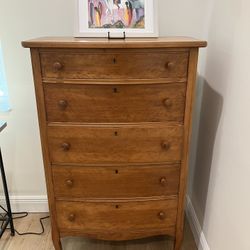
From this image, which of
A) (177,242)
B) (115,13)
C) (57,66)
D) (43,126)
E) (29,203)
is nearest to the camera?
(57,66)

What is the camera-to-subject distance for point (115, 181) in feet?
4.30

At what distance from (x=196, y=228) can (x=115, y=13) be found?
138cm

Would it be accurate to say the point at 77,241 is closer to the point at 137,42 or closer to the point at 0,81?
the point at 0,81

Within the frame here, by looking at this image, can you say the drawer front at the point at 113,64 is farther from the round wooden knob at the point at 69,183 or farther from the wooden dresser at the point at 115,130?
the round wooden knob at the point at 69,183

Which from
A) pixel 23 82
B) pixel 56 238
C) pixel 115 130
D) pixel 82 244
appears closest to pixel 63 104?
pixel 115 130

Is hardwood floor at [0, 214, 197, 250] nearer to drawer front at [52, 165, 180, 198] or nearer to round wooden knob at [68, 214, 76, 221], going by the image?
round wooden knob at [68, 214, 76, 221]

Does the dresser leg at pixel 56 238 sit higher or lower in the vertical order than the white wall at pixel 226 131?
lower

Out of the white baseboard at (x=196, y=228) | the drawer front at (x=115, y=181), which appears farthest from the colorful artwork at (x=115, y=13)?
the white baseboard at (x=196, y=228)

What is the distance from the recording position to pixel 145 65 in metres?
1.13

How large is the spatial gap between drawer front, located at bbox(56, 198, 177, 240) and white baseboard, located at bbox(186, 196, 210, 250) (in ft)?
0.82

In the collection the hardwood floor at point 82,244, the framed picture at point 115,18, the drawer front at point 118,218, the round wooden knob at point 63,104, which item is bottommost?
the hardwood floor at point 82,244

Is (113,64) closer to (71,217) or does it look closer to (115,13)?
(115,13)

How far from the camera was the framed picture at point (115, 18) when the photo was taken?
1318 mm

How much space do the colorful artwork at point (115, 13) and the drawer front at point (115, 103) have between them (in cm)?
38
